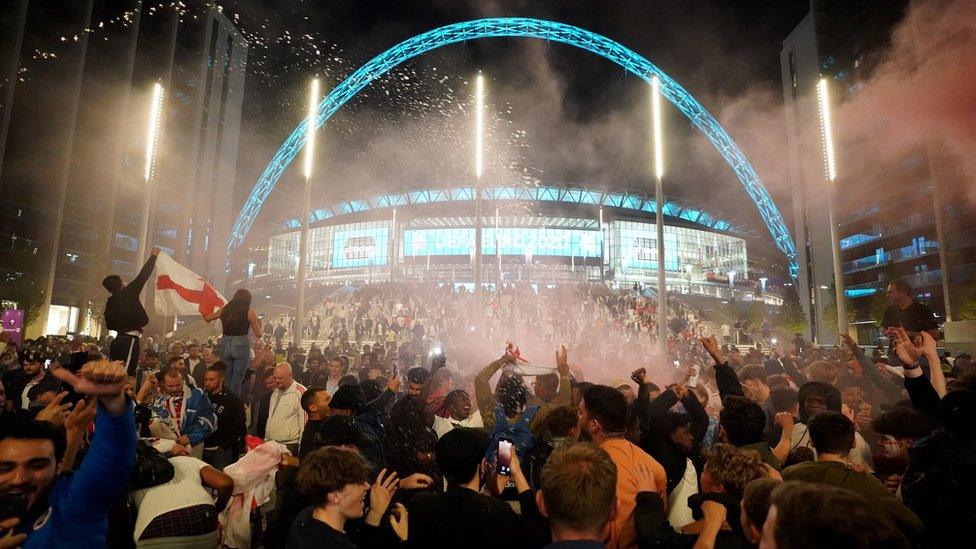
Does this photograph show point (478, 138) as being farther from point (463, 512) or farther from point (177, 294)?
point (463, 512)

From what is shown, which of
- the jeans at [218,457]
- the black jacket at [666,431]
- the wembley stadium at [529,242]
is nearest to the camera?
the black jacket at [666,431]

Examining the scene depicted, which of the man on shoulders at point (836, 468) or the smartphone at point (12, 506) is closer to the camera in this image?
the smartphone at point (12, 506)

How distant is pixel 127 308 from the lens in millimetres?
6793

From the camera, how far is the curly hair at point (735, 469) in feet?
9.56

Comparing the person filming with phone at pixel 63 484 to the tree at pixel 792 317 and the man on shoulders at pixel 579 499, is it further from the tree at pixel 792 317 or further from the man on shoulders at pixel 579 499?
the tree at pixel 792 317

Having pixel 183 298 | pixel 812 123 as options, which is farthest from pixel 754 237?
pixel 183 298

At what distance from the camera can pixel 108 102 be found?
66750 millimetres

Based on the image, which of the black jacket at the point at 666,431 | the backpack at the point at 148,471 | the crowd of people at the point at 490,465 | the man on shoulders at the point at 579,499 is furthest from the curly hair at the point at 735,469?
the backpack at the point at 148,471

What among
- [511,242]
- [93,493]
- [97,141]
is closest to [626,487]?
[93,493]

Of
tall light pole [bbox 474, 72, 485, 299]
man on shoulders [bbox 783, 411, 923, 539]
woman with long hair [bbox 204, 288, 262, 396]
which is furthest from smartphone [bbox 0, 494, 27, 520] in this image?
tall light pole [bbox 474, 72, 485, 299]

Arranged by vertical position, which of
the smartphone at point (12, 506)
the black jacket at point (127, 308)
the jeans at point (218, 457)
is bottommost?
the jeans at point (218, 457)

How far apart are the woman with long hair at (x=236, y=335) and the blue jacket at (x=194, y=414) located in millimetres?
2229

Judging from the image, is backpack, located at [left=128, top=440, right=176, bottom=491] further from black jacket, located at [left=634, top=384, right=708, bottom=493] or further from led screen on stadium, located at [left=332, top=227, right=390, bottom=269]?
led screen on stadium, located at [left=332, top=227, right=390, bottom=269]

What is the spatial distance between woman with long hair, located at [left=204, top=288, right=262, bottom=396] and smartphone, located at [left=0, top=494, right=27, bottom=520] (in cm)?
568
